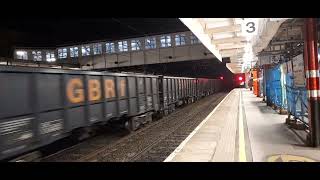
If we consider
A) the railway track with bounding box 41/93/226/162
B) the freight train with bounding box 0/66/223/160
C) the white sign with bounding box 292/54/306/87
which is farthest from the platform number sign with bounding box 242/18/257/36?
the freight train with bounding box 0/66/223/160

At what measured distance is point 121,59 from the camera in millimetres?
44188

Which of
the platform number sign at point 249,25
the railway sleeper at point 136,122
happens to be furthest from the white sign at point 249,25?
the railway sleeper at point 136,122

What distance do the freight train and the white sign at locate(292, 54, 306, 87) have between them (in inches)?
247

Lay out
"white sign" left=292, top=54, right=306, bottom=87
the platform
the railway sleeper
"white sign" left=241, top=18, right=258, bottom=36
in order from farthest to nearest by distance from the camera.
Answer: the railway sleeper
"white sign" left=292, top=54, right=306, bottom=87
"white sign" left=241, top=18, right=258, bottom=36
the platform

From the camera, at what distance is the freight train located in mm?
7488

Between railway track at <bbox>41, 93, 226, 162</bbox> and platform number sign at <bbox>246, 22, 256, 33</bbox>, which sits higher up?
platform number sign at <bbox>246, 22, 256, 33</bbox>

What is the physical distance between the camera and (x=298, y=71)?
12.0 metres

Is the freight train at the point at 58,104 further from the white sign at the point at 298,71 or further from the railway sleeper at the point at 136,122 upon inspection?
the white sign at the point at 298,71

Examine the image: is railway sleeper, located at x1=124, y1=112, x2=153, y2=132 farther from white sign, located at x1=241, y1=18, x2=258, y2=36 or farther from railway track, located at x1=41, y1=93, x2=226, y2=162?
white sign, located at x1=241, y1=18, x2=258, y2=36

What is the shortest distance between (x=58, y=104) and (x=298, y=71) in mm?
7731

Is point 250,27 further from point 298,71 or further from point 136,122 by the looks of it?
point 136,122

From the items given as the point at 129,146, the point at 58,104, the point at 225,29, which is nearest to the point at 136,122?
the point at 129,146

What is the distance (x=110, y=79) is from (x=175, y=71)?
150 feet

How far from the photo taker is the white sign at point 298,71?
11.3m
